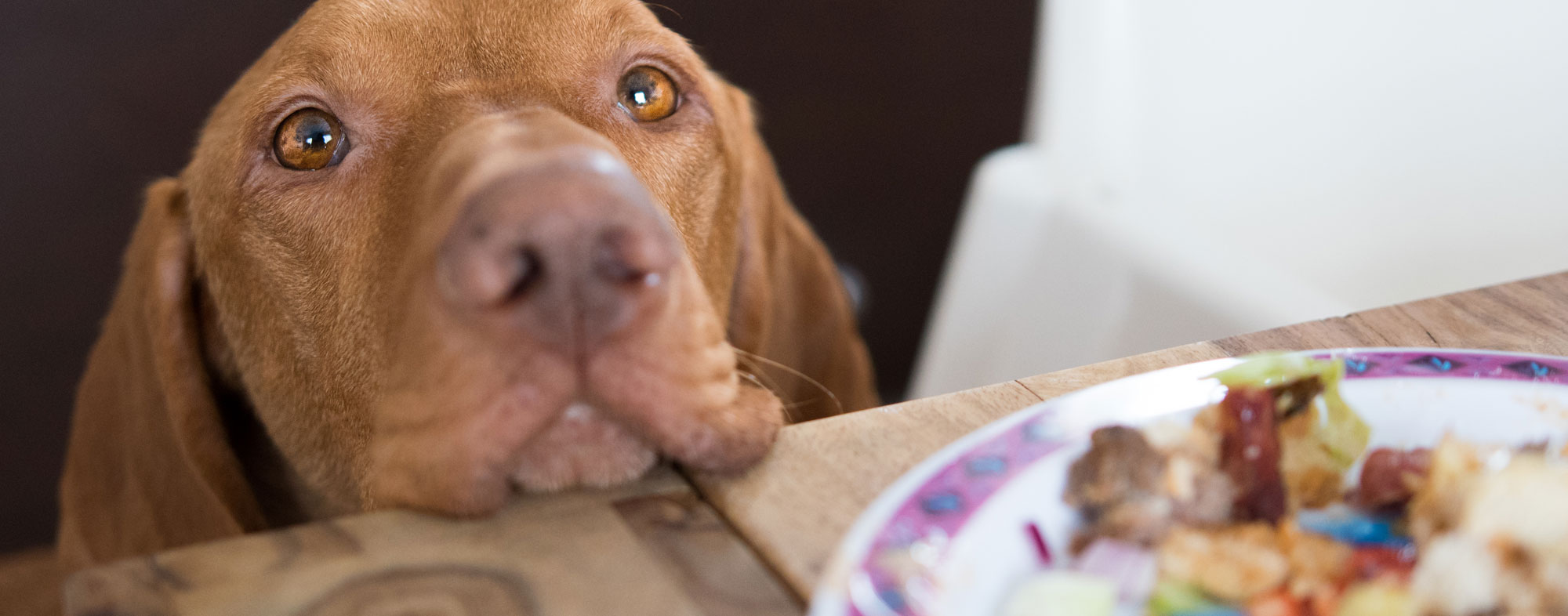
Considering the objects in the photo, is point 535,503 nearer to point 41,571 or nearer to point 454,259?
point 454,259

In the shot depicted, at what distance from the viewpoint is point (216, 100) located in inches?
113

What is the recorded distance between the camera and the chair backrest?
8.29 feet

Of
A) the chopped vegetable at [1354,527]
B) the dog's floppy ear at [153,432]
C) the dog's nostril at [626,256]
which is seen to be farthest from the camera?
the dog's floppy ear at [153,432]

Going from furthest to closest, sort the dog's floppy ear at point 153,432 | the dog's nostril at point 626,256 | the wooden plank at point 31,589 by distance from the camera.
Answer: the wooden plank at point 31,589 < the dog's floppy ear at point 153,432 < the dog's nostril at point 626,256

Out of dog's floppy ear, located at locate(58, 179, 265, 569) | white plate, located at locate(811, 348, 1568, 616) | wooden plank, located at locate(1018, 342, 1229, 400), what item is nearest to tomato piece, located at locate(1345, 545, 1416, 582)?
white plate, located at locate(811, 348, 1568, 616)

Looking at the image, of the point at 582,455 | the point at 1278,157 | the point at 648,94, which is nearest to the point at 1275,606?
the point at 582,455

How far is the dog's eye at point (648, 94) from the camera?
1.37 metres

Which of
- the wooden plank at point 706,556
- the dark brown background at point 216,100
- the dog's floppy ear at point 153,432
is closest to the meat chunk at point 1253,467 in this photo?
the wooden plank at point 706,556

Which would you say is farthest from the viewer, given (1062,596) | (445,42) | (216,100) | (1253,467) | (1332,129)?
(216,100)

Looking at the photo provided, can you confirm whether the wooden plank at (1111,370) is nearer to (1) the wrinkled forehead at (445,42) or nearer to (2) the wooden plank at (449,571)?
(2) the wooden plank at (449,571)

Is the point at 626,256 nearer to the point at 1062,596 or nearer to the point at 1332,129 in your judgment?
the point at 1062,596

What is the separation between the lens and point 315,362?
135cm

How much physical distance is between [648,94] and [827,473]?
0.74 m

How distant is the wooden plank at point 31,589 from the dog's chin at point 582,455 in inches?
56.9
